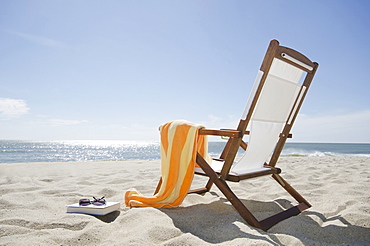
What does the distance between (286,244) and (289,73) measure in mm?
1263

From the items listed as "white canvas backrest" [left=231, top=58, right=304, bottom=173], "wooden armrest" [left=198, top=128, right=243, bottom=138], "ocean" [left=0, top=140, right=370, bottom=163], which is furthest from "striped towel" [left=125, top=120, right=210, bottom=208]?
"ocean" [left=0, top=140, right=370, bottom=163]

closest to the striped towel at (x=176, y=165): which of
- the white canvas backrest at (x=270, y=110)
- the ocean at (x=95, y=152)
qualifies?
the white canvas backrest at (x=270, y=110)

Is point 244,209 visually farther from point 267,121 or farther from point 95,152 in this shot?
point 95,152

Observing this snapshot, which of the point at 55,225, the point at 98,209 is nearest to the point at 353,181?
the point at 98,209

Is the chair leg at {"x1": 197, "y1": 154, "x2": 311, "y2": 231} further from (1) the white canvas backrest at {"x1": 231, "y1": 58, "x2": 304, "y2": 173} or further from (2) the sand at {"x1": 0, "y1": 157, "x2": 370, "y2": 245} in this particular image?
(1) the white canvas backrest at {"x1": 231, "y1": 58, "x2": 304, "y2": 173}

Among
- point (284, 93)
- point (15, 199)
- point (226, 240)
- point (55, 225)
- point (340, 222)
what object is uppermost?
point (284, 93)

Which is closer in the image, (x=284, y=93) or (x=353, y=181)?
(x=284, y=93)

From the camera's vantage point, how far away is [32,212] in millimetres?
2137

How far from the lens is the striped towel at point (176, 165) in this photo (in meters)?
2.26

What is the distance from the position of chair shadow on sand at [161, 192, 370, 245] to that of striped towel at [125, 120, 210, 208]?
12 cm

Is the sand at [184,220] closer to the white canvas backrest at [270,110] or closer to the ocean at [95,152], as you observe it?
the white canvas backrest at [270,110]

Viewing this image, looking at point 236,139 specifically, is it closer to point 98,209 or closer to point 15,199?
point 98,209

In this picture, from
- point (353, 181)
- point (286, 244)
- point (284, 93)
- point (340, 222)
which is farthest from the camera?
point (353, 181)

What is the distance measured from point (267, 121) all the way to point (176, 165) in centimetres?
83
